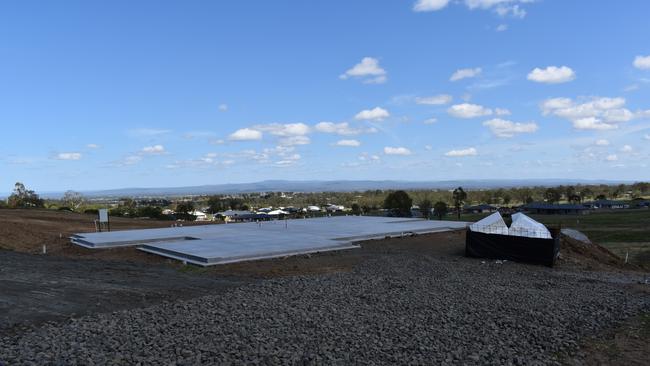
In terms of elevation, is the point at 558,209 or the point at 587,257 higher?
the point at 587,257

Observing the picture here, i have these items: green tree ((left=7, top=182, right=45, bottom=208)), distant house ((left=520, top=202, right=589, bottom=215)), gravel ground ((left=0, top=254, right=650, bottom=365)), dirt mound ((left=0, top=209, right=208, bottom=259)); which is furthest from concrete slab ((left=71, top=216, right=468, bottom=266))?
distant house ((left=520, top=202, right=589, bottom=215))

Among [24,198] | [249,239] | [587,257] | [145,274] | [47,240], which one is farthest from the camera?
[24,198]

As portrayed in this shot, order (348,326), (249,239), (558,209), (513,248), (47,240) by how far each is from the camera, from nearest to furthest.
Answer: (348,326) < (513,248) < (249,239) < (47,240) < (558,209)

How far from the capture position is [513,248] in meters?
17.5

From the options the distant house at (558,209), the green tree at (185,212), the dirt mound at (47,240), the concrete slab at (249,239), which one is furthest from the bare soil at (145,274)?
the distant house at (558,209)

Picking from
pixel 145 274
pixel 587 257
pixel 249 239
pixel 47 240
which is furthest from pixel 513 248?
pixel 47 240

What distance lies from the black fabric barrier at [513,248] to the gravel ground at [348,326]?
12.8 ft

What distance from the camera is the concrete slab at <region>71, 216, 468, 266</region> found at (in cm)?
1744

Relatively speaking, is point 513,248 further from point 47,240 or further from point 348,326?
point 47,240

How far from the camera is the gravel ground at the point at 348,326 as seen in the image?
22.5ft

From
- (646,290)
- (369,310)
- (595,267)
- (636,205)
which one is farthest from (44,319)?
(636,205)

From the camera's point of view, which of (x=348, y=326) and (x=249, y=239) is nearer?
(x=348, y=326)

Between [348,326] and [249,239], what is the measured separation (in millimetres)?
13427

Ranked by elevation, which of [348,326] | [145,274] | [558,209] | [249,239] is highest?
[249,239]
